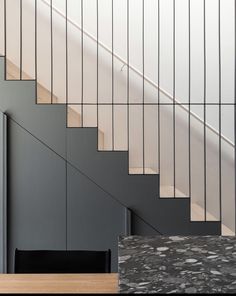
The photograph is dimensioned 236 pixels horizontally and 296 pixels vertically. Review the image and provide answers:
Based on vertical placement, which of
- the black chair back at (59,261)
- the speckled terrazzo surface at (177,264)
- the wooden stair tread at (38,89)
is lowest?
the black chair back at (59,261)

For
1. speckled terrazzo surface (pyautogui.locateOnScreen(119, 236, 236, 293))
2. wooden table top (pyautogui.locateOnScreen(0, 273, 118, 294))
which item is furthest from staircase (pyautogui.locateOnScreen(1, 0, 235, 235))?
wooden table top (pyautogui.locateOnScreen(0, 273, 118, 294))

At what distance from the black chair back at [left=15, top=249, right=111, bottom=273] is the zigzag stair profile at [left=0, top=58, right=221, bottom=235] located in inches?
81.7

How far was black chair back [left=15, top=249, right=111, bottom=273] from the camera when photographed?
2289mm

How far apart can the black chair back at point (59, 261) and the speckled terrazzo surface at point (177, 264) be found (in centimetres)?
20

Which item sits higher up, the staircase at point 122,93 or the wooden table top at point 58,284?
the staircase at point 122,93

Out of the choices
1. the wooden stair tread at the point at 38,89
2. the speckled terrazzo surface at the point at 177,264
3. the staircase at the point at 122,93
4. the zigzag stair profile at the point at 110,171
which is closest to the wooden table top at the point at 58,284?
the speckled terrazzo surface at the point at 177,264

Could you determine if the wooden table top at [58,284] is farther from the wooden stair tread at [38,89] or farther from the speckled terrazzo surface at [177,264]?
the wooden stair tread at [38,89]

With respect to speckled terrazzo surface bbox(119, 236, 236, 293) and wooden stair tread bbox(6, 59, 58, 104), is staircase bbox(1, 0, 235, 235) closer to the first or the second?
wooden stair tread bbox(6, 59, 58, 104)

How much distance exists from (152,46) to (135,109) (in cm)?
68

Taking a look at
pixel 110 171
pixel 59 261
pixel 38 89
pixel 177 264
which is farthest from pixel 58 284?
pixel 38 89

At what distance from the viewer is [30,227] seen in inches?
176

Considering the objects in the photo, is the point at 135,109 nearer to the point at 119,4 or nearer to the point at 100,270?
the point at 119,4

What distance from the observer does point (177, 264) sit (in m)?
1.65

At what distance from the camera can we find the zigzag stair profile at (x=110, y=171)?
14.3 ft
